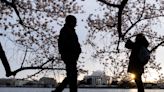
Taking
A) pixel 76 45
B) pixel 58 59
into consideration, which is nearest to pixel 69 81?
pixel 76 45

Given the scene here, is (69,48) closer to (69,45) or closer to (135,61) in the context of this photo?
(69,45)

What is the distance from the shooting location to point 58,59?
13.4 m

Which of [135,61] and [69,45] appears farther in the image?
[135,61]

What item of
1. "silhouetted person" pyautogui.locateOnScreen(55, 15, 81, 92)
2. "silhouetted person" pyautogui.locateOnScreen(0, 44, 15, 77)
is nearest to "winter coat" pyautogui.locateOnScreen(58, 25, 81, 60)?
"silhouetted person" pyautogui.locateOnScreen(55, 15, 81, 92)

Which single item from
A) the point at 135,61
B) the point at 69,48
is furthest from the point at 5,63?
the point at 135,61

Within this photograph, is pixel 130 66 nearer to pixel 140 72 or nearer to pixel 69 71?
pixel 140 72

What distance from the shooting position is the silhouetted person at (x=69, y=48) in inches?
381

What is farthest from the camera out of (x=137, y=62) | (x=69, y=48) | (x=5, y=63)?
(x=137, y=62)

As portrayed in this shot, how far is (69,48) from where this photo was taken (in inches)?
390

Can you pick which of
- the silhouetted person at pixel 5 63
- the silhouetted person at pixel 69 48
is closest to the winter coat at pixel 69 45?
the silhouetted person at pixel 69 48

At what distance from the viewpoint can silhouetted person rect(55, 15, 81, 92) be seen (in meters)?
9.67

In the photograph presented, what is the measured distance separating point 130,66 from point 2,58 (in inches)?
136

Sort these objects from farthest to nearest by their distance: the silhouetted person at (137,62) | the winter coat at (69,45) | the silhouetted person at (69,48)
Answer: the silhouetted person at (137,62) < the winter coat at (69,45) < the silhouetted person at (69,48)

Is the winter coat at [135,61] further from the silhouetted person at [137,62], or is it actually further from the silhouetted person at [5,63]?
the silhouetted person at [5,63]
